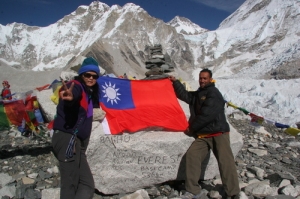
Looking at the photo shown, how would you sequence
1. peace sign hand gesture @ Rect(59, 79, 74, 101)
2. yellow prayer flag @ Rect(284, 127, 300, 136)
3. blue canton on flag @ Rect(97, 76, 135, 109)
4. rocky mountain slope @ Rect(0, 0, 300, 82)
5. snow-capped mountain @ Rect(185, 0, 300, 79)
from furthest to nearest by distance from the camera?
snow-capped mountain @ Rect(185, 0, 300, 79), rocky mountain slope @ Rect(0, 0, 300, 82), yellow prayer flag @ Rect(284, 127, 300, 136), blue canton on flag @ Rect(97, 76, 135, 109), peace sign hand gesture @ Rect(59, 79, 74, 101)

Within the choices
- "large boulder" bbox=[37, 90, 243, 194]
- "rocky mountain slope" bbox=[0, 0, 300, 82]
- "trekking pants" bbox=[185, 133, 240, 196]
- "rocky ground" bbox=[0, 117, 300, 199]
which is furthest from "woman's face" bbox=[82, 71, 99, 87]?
"rocky mountain slope" bbox=[0, 0, 300, 82]

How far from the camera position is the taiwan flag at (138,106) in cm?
440

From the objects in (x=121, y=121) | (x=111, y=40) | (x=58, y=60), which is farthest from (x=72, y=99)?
(x=58, y=60)

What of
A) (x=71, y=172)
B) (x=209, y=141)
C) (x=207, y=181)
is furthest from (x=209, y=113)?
(x=71, y=172)

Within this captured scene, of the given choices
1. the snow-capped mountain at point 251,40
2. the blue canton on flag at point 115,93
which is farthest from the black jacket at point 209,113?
the snow-capped mountain at point 251,40

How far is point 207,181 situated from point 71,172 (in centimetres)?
264

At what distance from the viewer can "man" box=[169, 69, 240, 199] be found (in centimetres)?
372

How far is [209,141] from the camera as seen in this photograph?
12.7 ft

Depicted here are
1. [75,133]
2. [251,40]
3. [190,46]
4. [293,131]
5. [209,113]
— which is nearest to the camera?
[75,133]

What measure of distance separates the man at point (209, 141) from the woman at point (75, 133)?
4.88 feet

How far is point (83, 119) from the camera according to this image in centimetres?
298

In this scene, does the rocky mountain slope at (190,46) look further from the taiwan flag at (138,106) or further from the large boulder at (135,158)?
the large boulder at (135,158)

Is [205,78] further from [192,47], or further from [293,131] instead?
[192,47]

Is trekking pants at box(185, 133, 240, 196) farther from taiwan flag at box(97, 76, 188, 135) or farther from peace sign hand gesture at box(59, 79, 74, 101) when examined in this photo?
peace sign hand gesture at box(59, 79, 74, 101)
